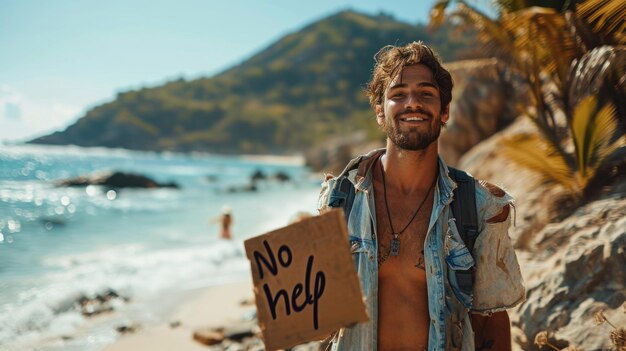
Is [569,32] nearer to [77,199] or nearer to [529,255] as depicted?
[529,255]

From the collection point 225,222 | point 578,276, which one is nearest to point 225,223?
point 225,222

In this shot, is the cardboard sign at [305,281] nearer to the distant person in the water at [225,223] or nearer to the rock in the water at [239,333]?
the rock in the water at [239,333]

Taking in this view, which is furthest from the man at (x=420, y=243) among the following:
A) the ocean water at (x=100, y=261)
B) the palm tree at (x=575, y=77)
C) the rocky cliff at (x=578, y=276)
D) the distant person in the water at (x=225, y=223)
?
the distant person in the water at (x=225, y=223)

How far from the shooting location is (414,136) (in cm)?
222

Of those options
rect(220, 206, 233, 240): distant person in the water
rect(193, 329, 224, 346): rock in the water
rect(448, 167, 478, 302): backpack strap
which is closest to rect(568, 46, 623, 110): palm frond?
rect(448, 167, 478, 302): backpack strap

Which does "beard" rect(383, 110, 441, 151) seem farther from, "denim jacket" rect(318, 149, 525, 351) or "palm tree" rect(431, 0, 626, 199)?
"palm tree" rect(431, 0, 626, 199)

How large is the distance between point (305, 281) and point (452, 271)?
0.86 m

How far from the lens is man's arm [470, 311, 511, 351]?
2.20 meters

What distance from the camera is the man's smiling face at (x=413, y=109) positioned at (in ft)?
7.27

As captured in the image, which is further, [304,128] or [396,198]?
[304,128]

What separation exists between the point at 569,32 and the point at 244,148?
130708 mm

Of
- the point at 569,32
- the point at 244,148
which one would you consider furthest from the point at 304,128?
the point at 569,32

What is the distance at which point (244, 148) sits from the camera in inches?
5290

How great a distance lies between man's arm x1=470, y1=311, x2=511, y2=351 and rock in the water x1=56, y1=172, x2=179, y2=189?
3710cm
